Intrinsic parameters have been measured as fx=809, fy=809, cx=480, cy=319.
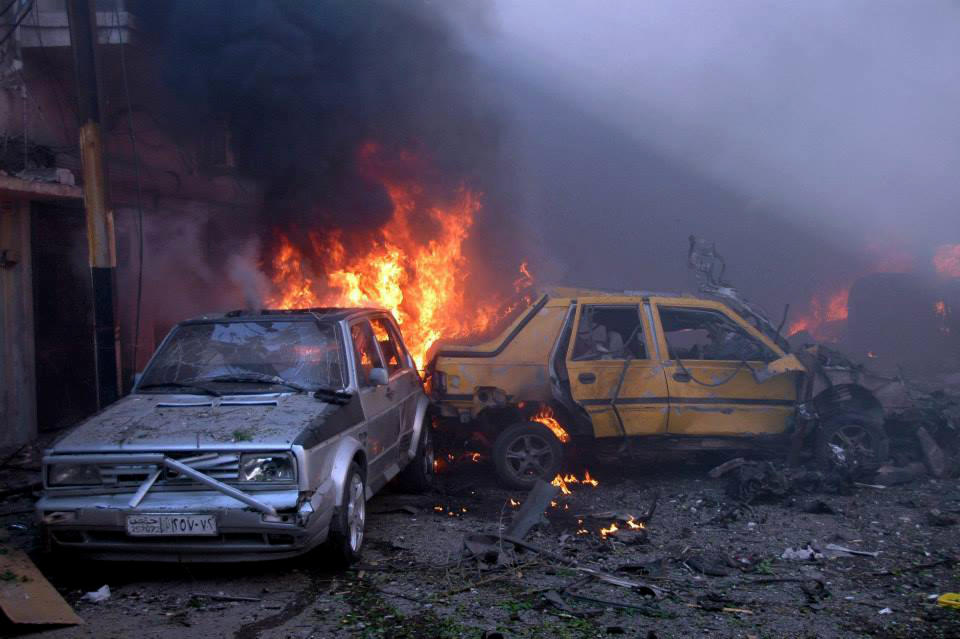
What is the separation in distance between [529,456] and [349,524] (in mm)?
2751

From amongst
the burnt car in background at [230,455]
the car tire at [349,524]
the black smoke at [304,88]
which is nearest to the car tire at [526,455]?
the burnt car in background at [230,455]

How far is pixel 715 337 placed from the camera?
791 centimetres

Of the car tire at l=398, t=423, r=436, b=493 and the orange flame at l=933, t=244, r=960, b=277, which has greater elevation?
the orange flame at l=933, t=244, r=960, b=277

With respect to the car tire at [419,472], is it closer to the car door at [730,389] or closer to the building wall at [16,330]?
the car door at [730,389]

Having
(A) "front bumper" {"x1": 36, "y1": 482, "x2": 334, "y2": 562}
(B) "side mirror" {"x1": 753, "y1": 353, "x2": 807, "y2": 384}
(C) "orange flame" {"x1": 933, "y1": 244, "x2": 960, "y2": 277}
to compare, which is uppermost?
(C) "orange flame" {"x1": 933, "y1": 244, "x2": 960, "y2": 277}

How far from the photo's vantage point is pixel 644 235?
18.6 metres

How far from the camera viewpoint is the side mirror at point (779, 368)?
750 cm

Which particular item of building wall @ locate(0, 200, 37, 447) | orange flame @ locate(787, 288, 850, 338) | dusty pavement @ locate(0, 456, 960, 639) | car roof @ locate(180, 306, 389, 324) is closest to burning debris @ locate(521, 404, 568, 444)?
dusty pavement @ locate(0, 456, 960, 639)

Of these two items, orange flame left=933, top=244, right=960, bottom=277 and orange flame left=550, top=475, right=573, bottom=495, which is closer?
orange flame left=550, top=475, right=573, bottom=495

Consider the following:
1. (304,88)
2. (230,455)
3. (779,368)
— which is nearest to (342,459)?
(230,455)

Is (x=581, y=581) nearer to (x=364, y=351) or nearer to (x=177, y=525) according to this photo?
(x=177, y=525)

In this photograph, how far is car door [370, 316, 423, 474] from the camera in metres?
6.95

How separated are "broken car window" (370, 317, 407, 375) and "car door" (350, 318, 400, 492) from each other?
0.20 meters

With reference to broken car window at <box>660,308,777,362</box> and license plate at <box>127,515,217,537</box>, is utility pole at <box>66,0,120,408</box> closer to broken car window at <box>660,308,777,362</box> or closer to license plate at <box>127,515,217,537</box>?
license plate at <box>127,515,217,537</box>
